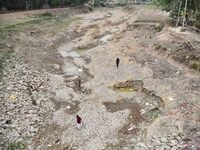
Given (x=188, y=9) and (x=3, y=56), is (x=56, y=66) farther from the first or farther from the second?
(x=188, y=9)

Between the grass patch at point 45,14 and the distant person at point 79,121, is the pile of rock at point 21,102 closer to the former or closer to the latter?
the distant person at point 79,121

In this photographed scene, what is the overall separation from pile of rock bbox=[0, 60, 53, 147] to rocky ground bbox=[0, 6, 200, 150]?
77mm

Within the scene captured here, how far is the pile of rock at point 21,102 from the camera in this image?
26328mm

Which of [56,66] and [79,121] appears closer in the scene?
[79,121]

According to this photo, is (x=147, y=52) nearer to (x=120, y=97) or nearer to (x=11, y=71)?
(x=120, y=97)

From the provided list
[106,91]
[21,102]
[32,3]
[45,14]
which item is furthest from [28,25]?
[21,102]

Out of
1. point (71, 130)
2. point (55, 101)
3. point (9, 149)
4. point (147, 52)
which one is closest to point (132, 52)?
point (147, 52)

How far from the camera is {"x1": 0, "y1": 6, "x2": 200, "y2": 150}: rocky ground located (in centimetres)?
2514

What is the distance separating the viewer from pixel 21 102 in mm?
30406

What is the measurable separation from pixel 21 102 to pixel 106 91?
8.21 m

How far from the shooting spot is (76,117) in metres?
28.3

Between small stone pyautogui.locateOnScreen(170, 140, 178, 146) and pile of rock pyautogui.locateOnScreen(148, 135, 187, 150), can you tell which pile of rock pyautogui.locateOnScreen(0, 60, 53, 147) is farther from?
small stone pyautogui.locateOnScreen(170, 140, 178, 146)

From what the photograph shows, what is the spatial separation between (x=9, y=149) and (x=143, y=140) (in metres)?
9.57

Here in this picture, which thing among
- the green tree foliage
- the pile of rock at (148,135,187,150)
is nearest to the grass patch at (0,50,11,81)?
the pile of rock at (148,135,187,150)
